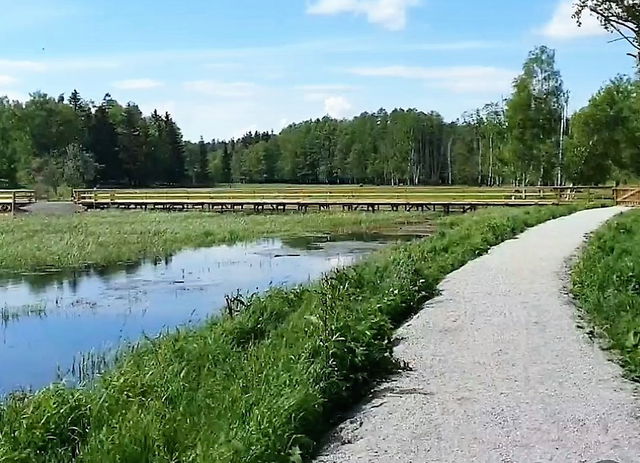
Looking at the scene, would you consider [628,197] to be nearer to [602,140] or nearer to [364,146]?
[602,140]

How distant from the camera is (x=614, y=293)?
37.0 feet

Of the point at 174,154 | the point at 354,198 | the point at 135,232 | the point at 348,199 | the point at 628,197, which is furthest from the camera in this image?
the point at 174,154

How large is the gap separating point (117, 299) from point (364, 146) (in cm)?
9259

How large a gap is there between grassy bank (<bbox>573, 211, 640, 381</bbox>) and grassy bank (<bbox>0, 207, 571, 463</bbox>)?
2.48 metres

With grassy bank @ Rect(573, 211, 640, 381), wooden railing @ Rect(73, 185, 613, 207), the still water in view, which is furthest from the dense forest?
grassy bank @ Rect(573, 211, 640, 381)

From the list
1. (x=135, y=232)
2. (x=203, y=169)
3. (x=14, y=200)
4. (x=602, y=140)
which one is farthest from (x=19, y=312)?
(x=203, y=169)

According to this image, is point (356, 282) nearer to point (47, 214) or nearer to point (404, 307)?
point (404, 307)

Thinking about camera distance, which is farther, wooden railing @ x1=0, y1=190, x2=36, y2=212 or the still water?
wooden railing @ x1=0, y1=190, x2=36, y2=212

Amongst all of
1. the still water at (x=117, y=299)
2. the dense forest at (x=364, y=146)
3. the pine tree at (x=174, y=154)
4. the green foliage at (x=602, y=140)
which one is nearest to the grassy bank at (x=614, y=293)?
the still water at (x=117, y=299)

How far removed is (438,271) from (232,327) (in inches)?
221

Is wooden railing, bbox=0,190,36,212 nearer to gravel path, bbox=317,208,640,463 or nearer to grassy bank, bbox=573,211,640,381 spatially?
grassy bank, bbox=573,211,640,381

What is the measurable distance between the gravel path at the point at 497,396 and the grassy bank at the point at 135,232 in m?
15.6

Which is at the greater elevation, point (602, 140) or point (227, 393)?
point (602, 140)

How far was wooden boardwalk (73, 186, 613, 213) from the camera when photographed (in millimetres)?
48219
